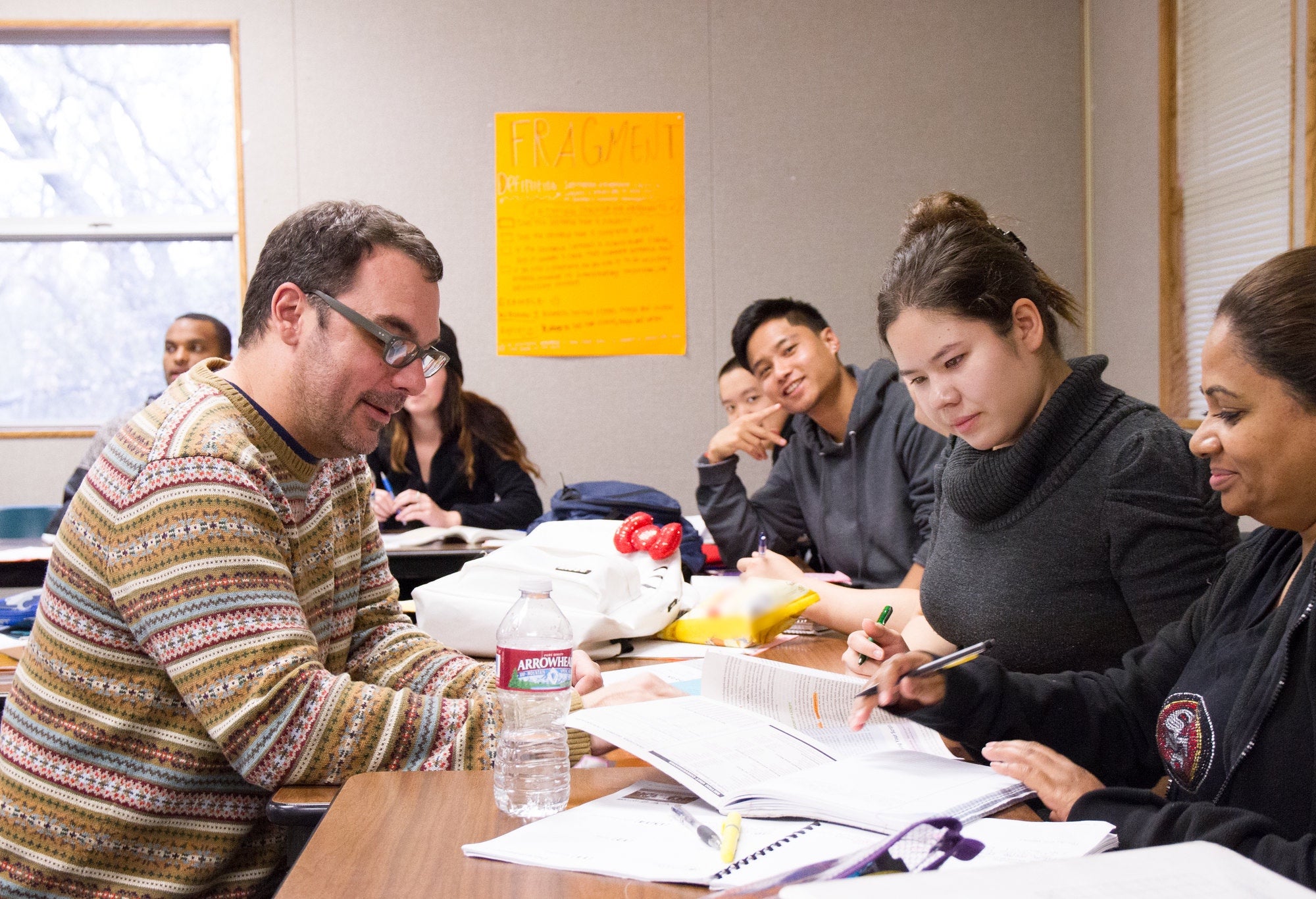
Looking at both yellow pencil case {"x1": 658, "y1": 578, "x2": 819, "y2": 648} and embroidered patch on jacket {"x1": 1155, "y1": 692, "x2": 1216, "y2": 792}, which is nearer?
embroidered patch on jacket {"x1": 1155, "y1": 692, "x2": 1216, "y2": 792}

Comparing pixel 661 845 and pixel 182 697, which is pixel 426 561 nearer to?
pixel 182 697

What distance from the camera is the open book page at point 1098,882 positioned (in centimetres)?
62

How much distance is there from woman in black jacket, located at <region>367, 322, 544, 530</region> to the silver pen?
2.48m

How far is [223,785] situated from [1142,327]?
133 inches

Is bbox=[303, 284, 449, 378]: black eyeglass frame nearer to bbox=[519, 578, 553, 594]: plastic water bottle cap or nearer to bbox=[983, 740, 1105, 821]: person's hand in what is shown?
bbox=[519, 578, 553, 594]: plastic water bottle cap

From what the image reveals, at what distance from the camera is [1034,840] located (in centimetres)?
87

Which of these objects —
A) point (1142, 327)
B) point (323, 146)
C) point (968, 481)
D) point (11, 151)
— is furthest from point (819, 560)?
point (11, 151)

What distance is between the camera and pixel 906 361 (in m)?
1.56

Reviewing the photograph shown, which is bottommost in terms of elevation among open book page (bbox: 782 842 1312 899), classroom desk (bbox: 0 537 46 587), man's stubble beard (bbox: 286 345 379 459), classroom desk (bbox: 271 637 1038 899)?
classroom desk (bbox: 0 537 46 587)

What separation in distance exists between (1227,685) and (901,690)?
1.06ft

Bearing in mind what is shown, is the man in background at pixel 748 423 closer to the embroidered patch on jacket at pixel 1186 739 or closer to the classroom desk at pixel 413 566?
the classroom desk at pixel 413 566

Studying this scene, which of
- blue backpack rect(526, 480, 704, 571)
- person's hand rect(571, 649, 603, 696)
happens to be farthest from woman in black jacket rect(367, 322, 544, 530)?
person's hand rect(571, 649, 603, 696)

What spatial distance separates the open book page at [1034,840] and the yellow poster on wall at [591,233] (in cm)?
336

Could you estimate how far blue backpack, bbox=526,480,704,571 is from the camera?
8.25 feet
